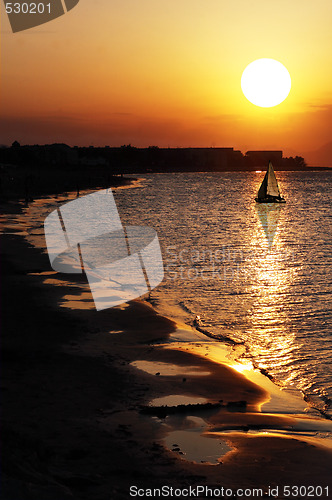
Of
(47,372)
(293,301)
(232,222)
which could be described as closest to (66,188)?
(232,222)

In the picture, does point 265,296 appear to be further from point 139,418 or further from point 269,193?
point 269,193

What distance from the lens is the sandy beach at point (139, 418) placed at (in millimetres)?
7523

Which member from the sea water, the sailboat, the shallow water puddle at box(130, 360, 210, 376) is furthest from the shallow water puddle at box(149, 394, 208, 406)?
the sailboat

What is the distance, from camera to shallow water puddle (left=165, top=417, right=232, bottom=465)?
8498 millimetres

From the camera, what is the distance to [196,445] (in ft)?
29.3

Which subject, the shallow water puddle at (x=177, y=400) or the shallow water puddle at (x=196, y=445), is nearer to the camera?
the shallow water puddle at (x=196, y=445)

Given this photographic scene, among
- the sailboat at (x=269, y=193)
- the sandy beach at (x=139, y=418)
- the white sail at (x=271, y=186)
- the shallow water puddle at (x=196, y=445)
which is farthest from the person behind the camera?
the sailboat at (x=269, y=193)

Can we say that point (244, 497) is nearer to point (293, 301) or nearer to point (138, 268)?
point (293, 301)

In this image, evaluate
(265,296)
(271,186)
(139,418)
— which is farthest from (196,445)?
(271,186)

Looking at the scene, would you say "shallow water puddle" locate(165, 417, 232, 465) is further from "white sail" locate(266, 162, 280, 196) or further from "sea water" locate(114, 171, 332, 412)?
"white sail" locate(266, 162, 280, 196)

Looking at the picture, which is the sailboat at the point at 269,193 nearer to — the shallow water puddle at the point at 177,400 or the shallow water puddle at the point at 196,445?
the shallow water puddle at the point at 177,400

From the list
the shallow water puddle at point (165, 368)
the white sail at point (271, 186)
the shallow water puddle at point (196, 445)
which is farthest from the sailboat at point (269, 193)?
the shallow water puddle at point (196, 445)

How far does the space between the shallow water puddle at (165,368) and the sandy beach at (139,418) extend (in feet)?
0.08

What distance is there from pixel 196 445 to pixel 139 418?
1.23 meters
